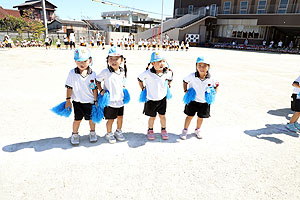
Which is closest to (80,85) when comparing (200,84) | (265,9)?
(200,84)

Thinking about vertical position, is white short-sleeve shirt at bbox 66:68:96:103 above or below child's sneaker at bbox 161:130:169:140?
above

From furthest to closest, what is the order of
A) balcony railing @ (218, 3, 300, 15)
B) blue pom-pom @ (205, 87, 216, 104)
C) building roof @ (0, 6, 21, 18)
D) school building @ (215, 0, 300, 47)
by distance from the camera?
building roof @ (0, 6, 21, 18), school building @ (215, 0, 300, 47), balcony railing @ (218, 3, 300, 15), blue pom-pom @ (205, 87, 216, 104)

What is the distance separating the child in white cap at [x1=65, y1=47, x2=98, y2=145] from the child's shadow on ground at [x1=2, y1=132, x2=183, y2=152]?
0.20m

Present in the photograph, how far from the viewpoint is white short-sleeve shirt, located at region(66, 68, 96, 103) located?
10.1ft

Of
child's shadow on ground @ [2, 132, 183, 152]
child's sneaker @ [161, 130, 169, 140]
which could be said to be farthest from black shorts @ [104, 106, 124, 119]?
child's sneaker @ [161, 130, 169, 140]

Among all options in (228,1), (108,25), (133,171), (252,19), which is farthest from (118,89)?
(108,25)

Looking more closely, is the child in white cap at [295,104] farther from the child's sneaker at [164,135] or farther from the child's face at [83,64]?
the child's face at [83,64]

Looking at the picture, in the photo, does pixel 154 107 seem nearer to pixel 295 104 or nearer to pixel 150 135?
pixel 150 135

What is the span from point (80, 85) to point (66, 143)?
3.46ft

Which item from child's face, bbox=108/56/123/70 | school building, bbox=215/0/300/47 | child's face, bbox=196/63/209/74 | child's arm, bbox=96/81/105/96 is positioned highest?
school building, bbox=215/0/300/47

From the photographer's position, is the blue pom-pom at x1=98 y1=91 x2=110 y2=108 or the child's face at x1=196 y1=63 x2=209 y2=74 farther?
the child's face at x1=196 y1=63 x2=209 y2=74

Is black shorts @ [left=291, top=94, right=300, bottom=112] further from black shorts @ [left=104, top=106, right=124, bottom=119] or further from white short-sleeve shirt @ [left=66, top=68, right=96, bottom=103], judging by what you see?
white short-sleeve shirt @ [left=66, top=68, right=96, bottom=103]

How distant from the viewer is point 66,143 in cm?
341

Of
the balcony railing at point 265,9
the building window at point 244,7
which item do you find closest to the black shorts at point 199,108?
the balcony railing at point 265,9
